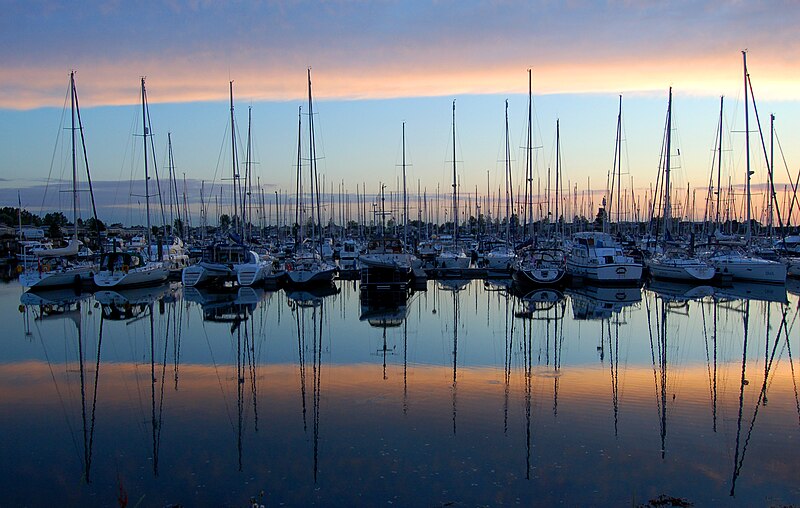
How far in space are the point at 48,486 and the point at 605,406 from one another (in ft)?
33.8

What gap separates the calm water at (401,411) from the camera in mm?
10258

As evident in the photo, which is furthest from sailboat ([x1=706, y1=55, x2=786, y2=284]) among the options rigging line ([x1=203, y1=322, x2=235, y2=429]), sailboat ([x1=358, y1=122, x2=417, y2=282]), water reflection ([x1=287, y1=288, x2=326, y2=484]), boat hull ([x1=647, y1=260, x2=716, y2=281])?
rigging line ([x1=203, y1=322, x2=235, y2=429])

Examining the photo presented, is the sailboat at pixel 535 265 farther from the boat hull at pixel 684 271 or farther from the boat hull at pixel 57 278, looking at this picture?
the boat hull at pixel 57 278

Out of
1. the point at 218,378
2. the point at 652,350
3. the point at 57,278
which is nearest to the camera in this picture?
the point at 218,378

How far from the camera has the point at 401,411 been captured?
1412 centimetres

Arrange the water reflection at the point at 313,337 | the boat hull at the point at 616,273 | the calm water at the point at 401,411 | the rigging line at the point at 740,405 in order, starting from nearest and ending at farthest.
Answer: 1. the calm water at the point at 401,411
2. the rigging line at the point at 740,405
3. the water reflection at the point at 313,337
4. the boat hull at the point at 616,273

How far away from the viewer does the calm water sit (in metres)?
10.3

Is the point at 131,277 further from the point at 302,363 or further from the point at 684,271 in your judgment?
the point at 684,271

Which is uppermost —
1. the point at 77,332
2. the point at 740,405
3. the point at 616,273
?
the point at 616,273

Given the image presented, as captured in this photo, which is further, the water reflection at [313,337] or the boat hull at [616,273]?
the boat hull at [616,273]

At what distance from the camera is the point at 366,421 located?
13453 millimetres

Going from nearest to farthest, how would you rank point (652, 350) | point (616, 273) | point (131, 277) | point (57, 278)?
point (652, 350), point (57, 278), point (131, 277), point (616, 273)

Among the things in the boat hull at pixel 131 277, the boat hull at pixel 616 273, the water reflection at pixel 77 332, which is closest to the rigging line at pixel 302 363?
the water reflection at pixel 77 332

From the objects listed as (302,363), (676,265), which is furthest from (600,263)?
(302,363)
